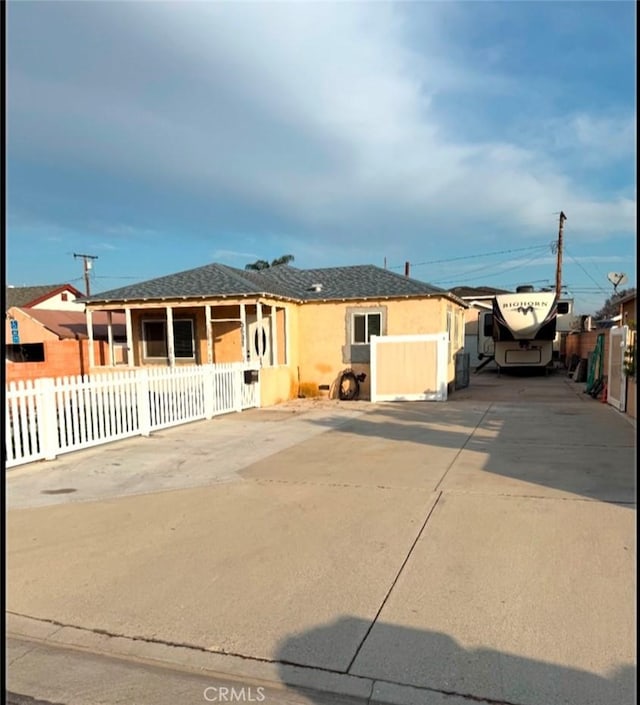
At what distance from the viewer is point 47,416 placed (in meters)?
6.78

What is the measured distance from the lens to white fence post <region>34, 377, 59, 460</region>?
6688 mm

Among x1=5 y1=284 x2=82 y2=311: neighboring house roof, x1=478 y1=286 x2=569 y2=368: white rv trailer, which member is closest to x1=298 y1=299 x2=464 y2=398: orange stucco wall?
x1=478 y1=286 x2=569 y2=368: white rv trailer

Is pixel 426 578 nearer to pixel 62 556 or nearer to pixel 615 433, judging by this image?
pixel 62 556

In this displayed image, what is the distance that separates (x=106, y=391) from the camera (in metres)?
7.88

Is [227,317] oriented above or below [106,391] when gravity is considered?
above

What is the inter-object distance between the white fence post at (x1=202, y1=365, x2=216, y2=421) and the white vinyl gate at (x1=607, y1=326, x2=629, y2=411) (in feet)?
27.8

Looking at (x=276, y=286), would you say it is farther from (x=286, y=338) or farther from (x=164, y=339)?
(x=164, y=339)

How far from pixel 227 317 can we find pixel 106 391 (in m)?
7.85

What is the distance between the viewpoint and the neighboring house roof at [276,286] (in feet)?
46.9

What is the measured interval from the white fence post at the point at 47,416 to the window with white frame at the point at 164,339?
8992mm

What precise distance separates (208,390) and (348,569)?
7636 mm

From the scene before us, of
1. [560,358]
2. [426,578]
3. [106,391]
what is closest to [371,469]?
[426,578]

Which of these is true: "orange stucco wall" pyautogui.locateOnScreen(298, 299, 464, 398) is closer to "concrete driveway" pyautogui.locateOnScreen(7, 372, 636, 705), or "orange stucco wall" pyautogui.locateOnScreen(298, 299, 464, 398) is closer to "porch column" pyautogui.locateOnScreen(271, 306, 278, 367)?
"porch column" pyautogui.locateOnScreen(271, 306, 278, 367)

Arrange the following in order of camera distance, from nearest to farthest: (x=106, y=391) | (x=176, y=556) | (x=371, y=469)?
(x=176, y=556)
(x=371, y=469)
(x=106, y=391)
